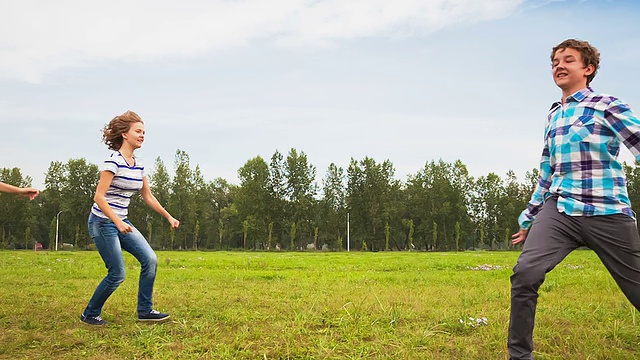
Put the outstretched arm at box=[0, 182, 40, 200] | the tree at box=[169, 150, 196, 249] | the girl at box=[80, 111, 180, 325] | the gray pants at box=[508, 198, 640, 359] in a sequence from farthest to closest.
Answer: the tree at box=[169, 150, 196, 249] < the girl at box=[80, 111, 180, 325] < the outstretched arm at box=[0, 182, 40, 200] < the gray pants at box=[508, 198, 640, 359]

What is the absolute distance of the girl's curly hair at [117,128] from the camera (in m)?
6.62

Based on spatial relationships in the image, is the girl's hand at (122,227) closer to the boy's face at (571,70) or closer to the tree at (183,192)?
the boy's face at (571,70)

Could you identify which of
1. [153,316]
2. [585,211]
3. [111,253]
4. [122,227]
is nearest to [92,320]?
[153,316]

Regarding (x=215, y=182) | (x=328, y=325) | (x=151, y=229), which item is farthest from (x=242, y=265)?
(x=215, y=182)

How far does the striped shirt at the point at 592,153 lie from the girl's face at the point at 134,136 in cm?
484

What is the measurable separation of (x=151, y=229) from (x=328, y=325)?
74081mm

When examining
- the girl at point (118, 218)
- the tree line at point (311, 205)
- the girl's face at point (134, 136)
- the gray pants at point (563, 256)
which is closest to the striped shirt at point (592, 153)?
the gray pants at point (563, 256)

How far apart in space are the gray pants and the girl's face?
4.78 m

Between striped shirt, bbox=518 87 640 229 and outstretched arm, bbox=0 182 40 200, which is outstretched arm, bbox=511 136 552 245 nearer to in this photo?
striped shirt, bbox=518 87 640 229

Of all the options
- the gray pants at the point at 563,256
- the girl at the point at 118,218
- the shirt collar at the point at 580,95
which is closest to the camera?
the gray pants at the point at 563,256

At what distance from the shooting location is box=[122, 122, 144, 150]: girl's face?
657cm

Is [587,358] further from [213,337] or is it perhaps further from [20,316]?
[20,316]

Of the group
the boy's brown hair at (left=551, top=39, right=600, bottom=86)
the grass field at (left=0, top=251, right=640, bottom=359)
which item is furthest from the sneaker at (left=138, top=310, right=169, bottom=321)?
the boy's brown hair at (left=551, top=39, right=600, bottom=86)

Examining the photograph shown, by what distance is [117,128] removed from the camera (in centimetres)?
664
